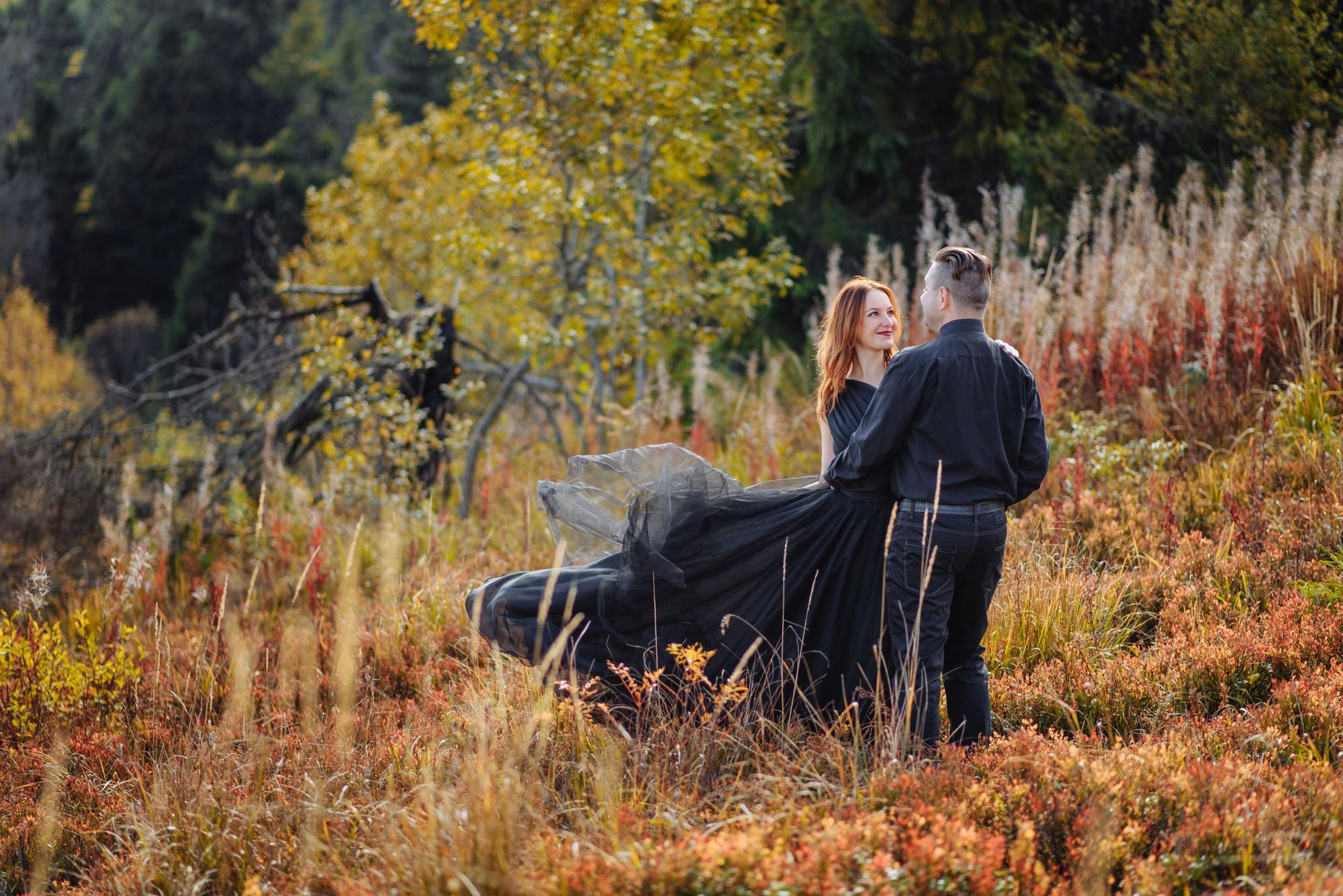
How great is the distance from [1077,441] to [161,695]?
15.8 ft

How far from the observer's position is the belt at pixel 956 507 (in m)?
3.13

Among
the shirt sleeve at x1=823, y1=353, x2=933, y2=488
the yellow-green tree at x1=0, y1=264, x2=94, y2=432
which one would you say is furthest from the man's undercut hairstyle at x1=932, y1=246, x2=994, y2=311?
the yellow-green tree at x1=0, y1=264, x2=94, y2=432

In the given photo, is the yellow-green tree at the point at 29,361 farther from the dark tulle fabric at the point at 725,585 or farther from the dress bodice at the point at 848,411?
the dress bodice at the point at 848,411

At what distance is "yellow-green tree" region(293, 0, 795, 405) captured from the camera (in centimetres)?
775

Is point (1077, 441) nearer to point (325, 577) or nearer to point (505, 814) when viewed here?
point (505, 814)

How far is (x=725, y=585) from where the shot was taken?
11.8ft

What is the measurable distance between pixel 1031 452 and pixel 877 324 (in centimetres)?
75

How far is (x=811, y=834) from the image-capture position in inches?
97.6

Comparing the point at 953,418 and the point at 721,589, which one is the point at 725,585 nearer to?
the point at 721,589

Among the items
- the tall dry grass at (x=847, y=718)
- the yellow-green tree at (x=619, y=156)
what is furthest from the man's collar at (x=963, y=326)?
the yellow-green tree at (x=619, y=156)

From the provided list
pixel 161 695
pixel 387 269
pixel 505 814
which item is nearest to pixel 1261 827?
pixel 505 814

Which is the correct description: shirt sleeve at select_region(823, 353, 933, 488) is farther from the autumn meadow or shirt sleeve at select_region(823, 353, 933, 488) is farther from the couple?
the autumn meadow

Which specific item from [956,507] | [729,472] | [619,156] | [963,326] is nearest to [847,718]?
[956,507]

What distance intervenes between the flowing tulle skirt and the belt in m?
0.27
